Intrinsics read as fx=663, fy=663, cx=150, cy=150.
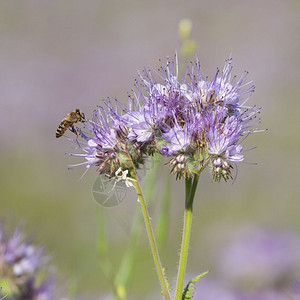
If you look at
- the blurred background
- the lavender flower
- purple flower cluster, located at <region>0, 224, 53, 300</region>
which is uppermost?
the blurred background

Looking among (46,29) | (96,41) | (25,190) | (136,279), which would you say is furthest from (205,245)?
(46,29)

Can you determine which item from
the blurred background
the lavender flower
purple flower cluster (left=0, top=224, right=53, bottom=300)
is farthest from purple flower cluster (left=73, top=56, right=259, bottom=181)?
the blurred background

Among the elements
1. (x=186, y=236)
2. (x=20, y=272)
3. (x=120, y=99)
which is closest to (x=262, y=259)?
(x=20, y=272)

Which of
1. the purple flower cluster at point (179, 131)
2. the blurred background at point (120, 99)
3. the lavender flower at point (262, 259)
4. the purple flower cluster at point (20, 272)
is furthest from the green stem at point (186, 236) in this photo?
the blurred background at point (120, 99)

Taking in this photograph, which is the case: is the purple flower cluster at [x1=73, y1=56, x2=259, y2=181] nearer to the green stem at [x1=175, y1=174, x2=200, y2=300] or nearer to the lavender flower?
the green stem at [x1=175, y1=174, x2=200, y2=300]

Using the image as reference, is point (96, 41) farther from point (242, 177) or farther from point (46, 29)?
point (242, 177)

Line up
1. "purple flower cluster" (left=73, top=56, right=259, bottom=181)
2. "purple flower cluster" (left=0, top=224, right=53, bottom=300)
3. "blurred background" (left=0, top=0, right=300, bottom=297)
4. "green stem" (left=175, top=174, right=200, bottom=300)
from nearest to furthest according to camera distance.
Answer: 1. "green stem" (left=175, top=174, right=200, bottom=300)
2. "purple flower cluster" (left=73, top=56, right=259, bottom=181)
3. "purple flower cluster" (left=0, top=224, right=53, bottom=300)
4. "blurred background" (left=0, top=0, right=300, bottom=297)

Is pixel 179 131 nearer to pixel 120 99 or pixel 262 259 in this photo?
pixel 262 259
